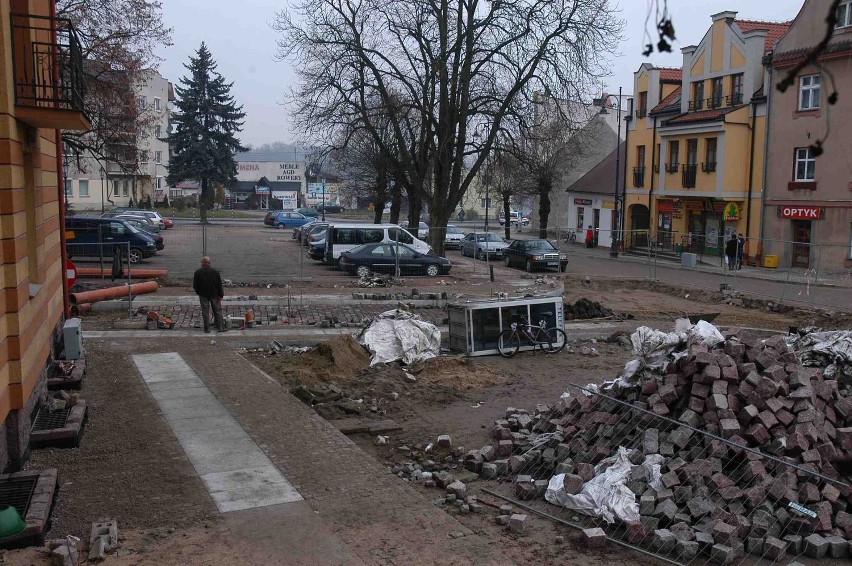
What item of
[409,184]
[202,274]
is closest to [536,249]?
[409,184]

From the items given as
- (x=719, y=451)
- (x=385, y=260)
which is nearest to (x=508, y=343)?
(x=719, y=451)

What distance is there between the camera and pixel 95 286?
24125 millimetres

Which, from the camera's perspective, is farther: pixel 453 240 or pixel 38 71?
pixel 453 240

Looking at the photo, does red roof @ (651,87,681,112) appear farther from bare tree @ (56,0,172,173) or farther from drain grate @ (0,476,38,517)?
drain grate @ (0,476,38,517)

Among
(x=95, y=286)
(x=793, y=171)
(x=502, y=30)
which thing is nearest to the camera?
(x=95, y=286)

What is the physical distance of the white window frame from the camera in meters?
35.5

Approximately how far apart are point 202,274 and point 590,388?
10.0m

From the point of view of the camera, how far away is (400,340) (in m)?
16.5

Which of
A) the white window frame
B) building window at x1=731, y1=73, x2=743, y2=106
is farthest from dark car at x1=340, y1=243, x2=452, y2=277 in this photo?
building window at x1=731, y1=73, x2=743, y2=106

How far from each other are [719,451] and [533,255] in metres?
26.0

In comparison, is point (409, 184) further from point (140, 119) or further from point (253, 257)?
point (140, 119)

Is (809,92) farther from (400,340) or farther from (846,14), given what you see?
(400,340)

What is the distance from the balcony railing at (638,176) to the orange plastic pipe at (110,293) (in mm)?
31831

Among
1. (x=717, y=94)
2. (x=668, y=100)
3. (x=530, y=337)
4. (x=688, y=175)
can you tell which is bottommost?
(x=530, y=337)
